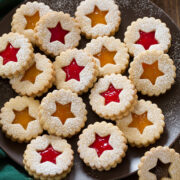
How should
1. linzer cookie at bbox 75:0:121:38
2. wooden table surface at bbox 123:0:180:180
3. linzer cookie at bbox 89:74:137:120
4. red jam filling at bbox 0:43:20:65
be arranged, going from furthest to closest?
wooden table surface at bbox 123:0:180:180 < linzer cookie at bbox 75:0:121:38 < red jam filling at bbox 0:43:20:65 < linzer cookie at bbox 89:74:137:120

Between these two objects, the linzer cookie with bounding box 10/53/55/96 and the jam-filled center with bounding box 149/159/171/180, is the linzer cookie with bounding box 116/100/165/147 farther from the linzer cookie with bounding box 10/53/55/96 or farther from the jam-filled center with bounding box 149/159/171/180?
the linzer cookie with bounding box 10/53/55/96

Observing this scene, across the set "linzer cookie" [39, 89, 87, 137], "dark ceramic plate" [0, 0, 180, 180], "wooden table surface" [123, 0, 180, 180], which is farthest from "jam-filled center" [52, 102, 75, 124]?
"wooden table surface" [123, 0, 180, 180]

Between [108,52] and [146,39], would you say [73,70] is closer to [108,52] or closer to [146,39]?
[108,52]

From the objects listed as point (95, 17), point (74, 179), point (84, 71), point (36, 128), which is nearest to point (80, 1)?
point (95, 17)

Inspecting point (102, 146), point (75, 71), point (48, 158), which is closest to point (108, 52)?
point (75, 71)

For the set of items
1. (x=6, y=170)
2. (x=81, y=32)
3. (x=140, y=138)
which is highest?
(x=81, y=32)

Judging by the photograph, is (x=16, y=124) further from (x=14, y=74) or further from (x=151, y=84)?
(x=151, y=84)

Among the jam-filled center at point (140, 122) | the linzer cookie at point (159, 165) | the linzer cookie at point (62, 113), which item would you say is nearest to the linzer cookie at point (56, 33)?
the linzer cookie at point (62, 113)
